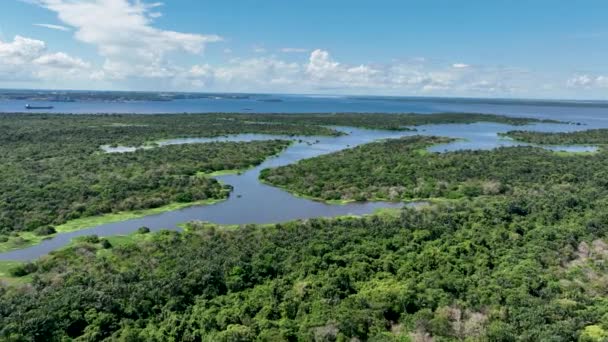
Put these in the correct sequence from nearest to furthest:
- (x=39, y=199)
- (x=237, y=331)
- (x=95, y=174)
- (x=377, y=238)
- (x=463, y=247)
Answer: (x=237, y=331) → (x=463, y=247) → (x=377, y=238) → (x=39, y=199) → (x=95, y=174)

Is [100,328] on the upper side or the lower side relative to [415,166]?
lower

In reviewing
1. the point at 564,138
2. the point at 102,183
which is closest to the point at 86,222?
the point at 102,183

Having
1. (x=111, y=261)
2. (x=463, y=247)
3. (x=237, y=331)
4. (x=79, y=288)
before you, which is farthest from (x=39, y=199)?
(x=463, y=247)

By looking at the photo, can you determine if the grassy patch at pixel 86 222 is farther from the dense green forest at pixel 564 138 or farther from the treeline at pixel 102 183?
the dense green forest at pixel 564 138

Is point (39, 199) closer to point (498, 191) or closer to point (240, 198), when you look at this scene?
point (240, 198)

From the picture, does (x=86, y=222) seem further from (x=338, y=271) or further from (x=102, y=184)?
(x=338, y=271)

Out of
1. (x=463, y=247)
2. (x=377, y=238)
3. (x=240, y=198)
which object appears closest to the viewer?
(x=463, y=247)

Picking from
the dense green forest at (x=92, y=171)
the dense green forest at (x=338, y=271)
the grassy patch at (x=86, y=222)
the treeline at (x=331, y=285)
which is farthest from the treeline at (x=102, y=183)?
the treeline at (x=331, y=285)
